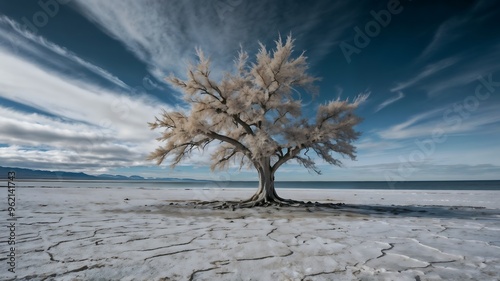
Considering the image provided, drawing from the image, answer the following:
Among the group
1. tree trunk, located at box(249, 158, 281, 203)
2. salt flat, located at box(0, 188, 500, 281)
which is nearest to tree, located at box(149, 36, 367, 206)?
tree trunk, located at box(249, 158, 281, 203)

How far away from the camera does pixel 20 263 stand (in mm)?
3363

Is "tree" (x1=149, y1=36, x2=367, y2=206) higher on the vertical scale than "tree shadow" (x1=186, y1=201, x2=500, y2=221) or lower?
higher

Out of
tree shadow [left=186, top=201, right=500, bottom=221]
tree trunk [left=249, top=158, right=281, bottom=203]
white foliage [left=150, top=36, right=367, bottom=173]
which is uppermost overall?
white foliage [left=150, top=36, right=367, bottom=173]

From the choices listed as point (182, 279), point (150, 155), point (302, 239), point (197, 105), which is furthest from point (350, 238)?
point (150, 155)

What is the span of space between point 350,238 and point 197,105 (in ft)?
28.0

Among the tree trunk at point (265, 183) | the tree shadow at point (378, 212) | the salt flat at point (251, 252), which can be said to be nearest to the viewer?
the salt flat at point (251, 252)

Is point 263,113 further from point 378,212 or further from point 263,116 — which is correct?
point 378,212

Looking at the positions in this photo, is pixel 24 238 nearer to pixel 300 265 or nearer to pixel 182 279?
pixel 182 279

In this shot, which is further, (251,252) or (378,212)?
(378,212)

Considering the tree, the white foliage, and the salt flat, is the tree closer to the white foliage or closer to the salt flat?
Result: the white foliage

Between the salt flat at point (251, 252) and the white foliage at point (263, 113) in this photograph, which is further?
the white foliage at point (263, 113)

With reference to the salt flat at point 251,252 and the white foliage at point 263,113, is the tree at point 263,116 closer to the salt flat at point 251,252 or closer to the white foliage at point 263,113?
the white foliage at point 263,113

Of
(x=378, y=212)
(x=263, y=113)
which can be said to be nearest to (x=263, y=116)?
(x=263, y=113)

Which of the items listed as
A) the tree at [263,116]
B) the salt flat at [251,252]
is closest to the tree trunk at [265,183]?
the tree at [263,116]
